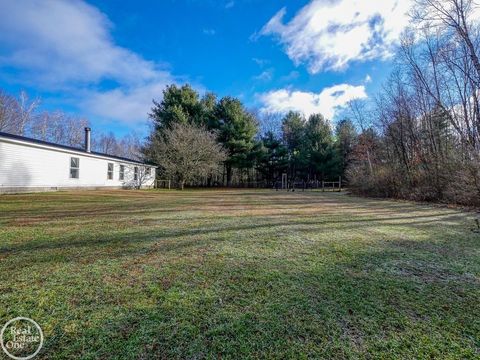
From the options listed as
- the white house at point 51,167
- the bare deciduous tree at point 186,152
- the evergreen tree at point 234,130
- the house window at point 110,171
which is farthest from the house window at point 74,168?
A: the evergreen tree at point 234,130

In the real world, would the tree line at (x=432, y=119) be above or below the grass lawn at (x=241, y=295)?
above

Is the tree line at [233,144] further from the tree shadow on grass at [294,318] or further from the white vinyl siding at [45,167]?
the tree shadow on grass at [294,318]

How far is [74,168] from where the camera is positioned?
45.8ft

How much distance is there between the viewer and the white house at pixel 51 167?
10.4m

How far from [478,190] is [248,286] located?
1035 centimetres

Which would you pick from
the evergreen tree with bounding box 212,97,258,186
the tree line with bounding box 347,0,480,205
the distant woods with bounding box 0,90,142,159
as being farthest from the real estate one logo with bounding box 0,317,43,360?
the distant woods with bounding box 0,90,142,159

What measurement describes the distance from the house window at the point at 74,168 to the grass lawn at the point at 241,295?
39.4ft

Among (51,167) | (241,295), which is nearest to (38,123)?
(51,167)

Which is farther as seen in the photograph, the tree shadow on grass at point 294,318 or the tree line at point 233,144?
the tree line at point 233,144

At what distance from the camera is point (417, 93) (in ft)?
41.3

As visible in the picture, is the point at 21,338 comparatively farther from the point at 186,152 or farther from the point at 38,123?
the point at 38,123

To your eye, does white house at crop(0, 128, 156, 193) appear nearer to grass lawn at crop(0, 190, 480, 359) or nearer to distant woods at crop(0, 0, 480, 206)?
distant woods at crop(0, 0, 480, 206)

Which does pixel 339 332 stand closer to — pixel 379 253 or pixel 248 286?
pixel 248 286

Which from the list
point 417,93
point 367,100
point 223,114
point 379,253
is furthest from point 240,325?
point 223,114
